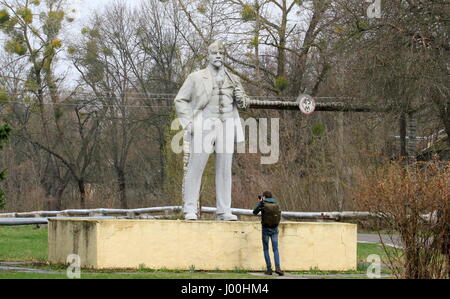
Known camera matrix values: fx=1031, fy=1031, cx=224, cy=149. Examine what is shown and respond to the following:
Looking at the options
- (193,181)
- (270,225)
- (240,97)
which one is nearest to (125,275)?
(270,225)

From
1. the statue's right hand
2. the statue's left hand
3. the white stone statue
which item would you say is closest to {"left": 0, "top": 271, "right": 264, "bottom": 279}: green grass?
the white stone statue

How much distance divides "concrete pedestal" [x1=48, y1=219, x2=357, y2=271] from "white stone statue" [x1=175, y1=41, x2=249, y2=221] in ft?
1.99

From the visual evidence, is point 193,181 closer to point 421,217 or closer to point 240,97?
point 240,97

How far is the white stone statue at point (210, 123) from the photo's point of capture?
64.1ft

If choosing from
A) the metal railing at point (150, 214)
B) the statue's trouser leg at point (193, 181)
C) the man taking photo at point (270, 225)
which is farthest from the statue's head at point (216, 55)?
the metal railing at point (150, 214)

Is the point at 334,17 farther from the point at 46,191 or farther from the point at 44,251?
the point at 46,191

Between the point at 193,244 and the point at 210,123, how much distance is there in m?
2.34

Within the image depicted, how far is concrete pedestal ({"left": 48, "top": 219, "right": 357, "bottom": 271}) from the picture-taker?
18516mm

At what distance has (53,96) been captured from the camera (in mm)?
54406

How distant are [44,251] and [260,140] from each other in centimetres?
2353

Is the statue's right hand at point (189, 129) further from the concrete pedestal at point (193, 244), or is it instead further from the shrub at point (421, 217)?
the shrub at point (421, 217)

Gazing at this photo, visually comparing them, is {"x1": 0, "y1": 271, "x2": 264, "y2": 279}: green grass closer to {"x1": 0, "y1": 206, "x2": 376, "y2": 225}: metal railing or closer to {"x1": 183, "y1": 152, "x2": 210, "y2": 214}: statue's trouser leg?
{"x1": 183, "y1": 152, "x2": 210, "y2": 214}: statue's trouser leg

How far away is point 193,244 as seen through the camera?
62.4 ft

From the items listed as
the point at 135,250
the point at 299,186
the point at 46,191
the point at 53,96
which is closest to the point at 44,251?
the point at 135,250
